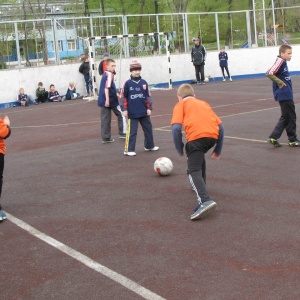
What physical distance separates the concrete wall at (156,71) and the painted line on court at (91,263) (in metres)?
20.0

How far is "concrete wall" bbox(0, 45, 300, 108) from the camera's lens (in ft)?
89.5

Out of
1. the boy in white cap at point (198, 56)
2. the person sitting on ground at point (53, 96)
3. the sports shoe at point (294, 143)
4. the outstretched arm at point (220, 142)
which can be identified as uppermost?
the boy in white cap at point (198, 56)

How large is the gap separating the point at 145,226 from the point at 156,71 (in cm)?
2513

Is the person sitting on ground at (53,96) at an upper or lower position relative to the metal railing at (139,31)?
lower

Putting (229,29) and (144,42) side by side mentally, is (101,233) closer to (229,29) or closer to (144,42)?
(144,42)

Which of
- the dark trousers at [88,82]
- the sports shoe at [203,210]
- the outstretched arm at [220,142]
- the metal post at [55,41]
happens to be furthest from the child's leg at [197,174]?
the metal post at [55,41]

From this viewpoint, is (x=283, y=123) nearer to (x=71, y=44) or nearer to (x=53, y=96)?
(x=53, y=96)

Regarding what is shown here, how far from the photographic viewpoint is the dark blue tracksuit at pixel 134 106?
39.4 feet

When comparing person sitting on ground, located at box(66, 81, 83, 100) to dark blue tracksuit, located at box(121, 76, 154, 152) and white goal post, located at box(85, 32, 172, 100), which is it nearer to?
white goal post, located at box(85, 32, 172, 100)

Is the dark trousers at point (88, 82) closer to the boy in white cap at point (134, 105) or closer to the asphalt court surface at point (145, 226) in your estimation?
the asphalt court surface at point (145, 226)

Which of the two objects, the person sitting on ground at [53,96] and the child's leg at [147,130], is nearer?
the child's leg at [147,130]

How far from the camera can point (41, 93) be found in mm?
27406

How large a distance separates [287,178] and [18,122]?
12742 millimetres

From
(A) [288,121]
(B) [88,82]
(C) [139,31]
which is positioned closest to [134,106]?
(A) [288,121]
